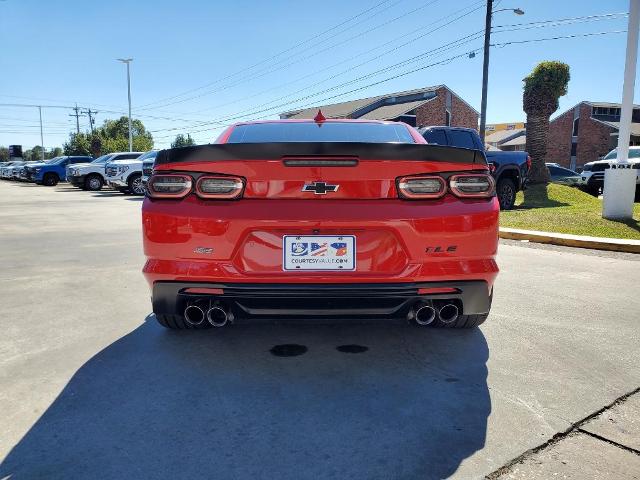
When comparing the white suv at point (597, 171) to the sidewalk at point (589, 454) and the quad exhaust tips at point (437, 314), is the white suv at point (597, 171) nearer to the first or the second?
the quad exhaust tips at point (437, 314)

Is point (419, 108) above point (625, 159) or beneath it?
above

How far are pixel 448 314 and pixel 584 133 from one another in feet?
186

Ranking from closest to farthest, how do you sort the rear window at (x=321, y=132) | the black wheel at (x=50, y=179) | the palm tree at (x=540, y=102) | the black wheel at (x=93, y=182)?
the rear window at (x=321, y=132) → the palm tree at (x=540, y=102) → the black wheel at (x=93, y=182) → the black wheel at (x=50, y=179)

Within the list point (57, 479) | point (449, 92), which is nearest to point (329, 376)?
point (57, 479)

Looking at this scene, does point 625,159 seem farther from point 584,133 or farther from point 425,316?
point 584,133

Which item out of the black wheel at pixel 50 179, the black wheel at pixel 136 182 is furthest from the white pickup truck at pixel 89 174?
the black wheel at pixel 50 179

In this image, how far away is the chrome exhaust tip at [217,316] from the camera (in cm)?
274

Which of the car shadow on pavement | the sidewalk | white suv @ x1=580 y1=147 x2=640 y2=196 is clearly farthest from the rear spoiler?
white suv @ x1=580 y1=147 x2=640 y2=196

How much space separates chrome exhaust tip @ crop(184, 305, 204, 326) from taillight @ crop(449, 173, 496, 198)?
1.55m

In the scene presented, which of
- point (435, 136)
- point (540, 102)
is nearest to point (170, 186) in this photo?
point (435, 136)

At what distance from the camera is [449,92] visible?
1790 inches

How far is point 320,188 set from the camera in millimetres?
2621

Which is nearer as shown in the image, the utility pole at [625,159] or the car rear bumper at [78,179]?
the utility pole at [625,159]

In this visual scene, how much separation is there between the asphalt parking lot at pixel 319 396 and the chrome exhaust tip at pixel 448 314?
13.0 inches
